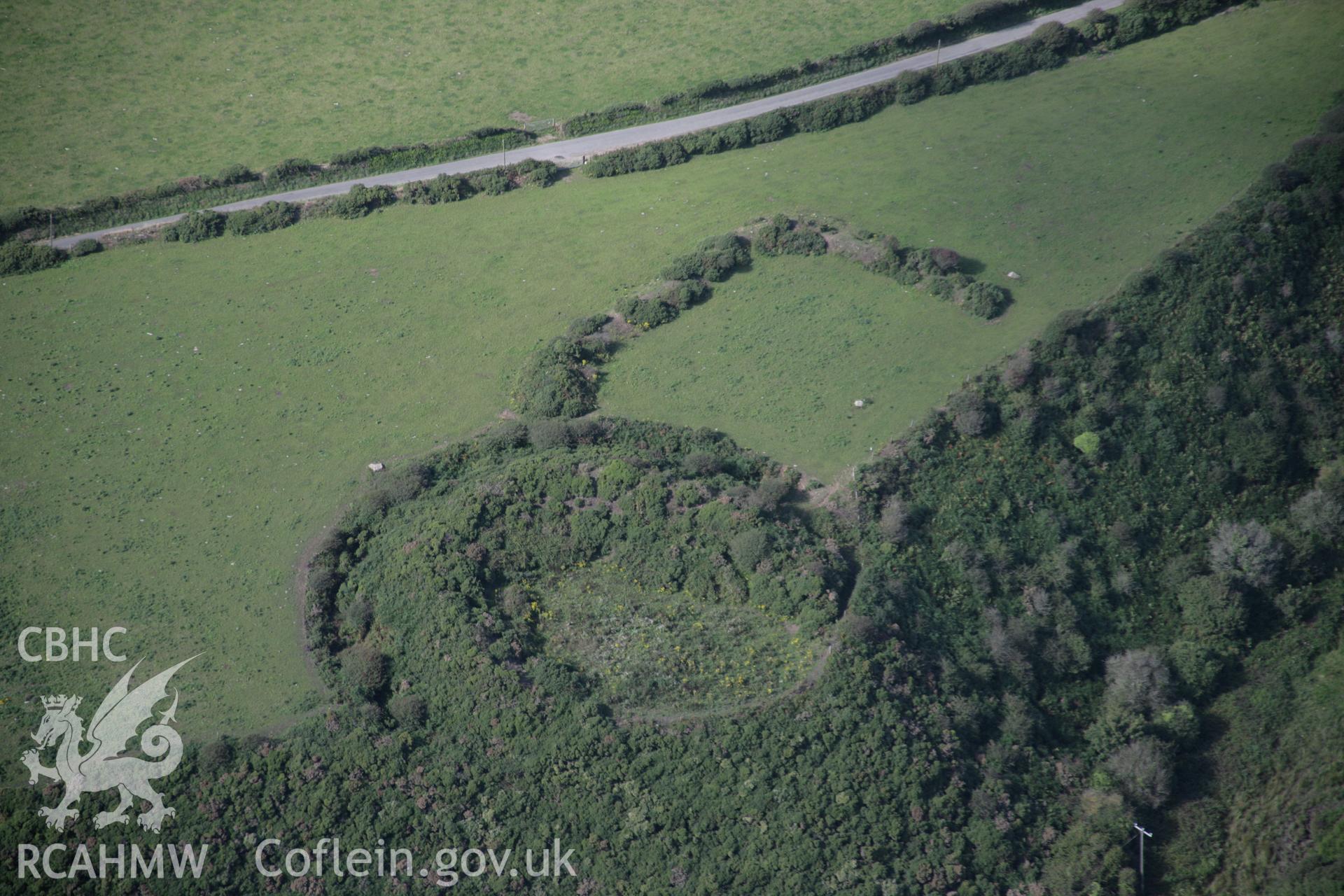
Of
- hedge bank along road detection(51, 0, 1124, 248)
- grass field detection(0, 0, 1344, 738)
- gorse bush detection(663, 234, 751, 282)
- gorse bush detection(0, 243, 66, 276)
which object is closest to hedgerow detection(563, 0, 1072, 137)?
hedge bank along road detection(51, 0, 1124, 248)

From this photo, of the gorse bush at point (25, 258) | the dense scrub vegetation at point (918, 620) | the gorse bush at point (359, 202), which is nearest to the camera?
the dense scrub vegetation at point (918, 620)

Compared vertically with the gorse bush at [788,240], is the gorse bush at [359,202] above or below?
above

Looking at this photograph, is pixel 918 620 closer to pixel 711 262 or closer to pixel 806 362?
pixel 806 362

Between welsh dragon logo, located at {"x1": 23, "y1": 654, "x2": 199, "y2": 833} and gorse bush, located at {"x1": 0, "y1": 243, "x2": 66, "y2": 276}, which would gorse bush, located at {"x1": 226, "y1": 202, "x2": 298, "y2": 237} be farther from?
welsh dragon logo, located at {"x1": 23, "y1": 654, "x2": 199, "y2": 833}

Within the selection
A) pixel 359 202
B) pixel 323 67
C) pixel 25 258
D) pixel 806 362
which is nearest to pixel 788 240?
pixel 806 362

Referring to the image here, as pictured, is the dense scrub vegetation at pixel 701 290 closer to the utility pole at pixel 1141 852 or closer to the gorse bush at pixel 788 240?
the gorse bush at pixel 788 240

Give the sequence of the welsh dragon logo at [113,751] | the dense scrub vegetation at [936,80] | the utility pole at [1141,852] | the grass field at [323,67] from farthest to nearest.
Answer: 1. the grass field at [323,67]
2. the dense scrub vegetation at [936,80]
3. the utility pole at [1141,852]
4. the welsh dragon logo at [113,751]

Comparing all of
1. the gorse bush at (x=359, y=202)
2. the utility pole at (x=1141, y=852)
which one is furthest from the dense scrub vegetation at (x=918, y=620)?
the gorse bush at (x=359, y=202)

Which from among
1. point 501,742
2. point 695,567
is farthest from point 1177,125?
point 501,742

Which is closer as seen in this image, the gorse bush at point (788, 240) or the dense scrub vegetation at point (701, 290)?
the dense scrub vegetation at point (701, 290)
